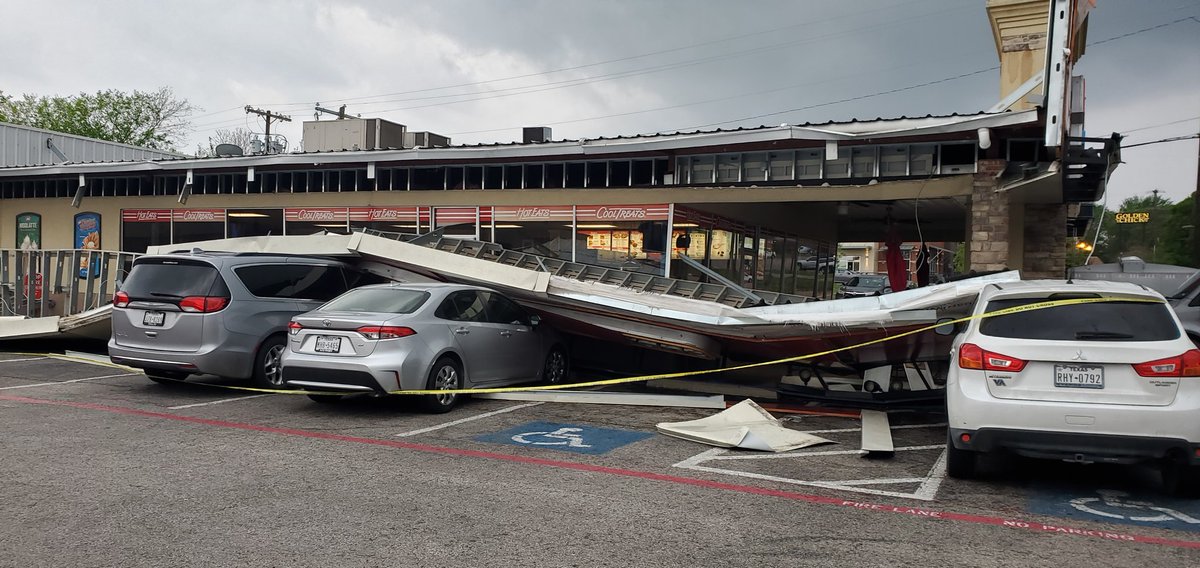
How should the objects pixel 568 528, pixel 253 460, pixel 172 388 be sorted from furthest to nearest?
1. pixel 172 388
2. pixel 253 460
3. pixel 568 528

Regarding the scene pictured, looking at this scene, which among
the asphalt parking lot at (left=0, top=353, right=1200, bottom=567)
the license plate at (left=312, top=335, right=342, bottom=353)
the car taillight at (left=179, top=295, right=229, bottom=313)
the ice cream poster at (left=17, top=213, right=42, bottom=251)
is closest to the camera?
the asphalt parking lot at (left=0, top=353, right=1200, bottom=567)

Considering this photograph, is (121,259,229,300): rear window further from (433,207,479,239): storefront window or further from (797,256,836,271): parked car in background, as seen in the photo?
(797,256,836,271): parked car in background

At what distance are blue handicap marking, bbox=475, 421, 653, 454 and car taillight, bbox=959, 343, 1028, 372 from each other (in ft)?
10.1

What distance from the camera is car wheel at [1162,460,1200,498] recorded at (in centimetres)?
609

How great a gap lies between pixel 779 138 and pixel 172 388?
9.03m

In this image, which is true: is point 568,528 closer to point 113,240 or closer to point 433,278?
point 433,278

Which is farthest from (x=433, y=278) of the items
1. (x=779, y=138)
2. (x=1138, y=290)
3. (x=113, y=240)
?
(x=113, y=240)

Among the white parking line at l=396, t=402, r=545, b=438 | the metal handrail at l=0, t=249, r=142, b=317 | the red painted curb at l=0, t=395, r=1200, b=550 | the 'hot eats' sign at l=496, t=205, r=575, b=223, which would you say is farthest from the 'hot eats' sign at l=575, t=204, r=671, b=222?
the red painted curb at l=0, t=395, r=1200, b=550

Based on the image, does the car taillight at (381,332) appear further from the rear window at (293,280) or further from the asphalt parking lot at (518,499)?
the rear window at (293,280)

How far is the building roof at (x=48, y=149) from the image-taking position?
27.7 m

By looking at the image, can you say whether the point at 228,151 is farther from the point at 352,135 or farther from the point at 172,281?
the point at 172,281

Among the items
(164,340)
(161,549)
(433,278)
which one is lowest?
(161,549)

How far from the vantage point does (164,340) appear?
1029cm

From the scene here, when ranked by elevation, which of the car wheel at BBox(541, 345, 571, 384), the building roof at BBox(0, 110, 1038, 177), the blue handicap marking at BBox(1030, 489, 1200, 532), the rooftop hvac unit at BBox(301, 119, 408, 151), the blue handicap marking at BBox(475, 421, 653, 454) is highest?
the rooftop hvac unit at BBox(301, 119, 408, 151)
